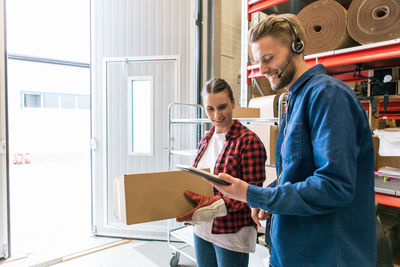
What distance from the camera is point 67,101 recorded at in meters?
11.7

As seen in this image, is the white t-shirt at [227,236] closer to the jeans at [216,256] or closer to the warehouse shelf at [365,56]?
the jeans at [216,256]

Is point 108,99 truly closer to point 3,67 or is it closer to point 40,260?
point 3,67

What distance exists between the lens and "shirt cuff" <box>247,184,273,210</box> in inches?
25.8

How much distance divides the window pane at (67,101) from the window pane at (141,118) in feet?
31.9

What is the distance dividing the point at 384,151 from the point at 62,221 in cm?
388

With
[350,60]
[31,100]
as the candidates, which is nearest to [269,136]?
[350,60]

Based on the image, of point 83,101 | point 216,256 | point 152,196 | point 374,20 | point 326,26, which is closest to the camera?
point 152,196

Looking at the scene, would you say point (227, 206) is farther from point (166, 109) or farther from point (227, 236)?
point (166, 109)

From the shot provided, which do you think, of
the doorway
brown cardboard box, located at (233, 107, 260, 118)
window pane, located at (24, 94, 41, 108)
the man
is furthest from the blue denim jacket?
window pane, located at (24, 94, 41, 108)

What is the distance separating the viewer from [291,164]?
68 cm

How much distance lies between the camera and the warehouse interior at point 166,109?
5.22ft

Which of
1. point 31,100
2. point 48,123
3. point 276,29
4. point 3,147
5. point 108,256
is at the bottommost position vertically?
point 108,256

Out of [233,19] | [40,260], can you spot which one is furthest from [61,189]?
[233,19]

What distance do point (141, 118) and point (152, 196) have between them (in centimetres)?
228
